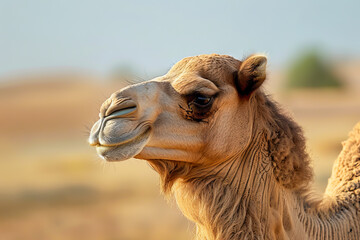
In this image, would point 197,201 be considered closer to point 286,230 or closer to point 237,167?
point 237,167

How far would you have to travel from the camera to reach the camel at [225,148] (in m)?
3.33

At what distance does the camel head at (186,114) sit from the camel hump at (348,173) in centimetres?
109

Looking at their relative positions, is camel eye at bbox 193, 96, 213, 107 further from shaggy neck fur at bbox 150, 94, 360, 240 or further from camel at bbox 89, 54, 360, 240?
shaggy neck fur at bbox 150, 94, 360, 240

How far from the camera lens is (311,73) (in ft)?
166

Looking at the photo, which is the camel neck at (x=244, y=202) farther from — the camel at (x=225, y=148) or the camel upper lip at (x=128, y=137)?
the camel upper lip at (x=128, y=137)

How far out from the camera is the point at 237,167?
139 inches

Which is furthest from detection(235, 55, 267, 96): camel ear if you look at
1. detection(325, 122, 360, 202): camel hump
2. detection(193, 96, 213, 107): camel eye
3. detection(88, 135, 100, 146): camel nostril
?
detection(325, 122, 360, 202): camel hump

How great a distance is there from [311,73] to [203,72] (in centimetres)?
4885

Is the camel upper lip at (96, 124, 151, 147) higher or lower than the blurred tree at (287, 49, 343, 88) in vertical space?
lower

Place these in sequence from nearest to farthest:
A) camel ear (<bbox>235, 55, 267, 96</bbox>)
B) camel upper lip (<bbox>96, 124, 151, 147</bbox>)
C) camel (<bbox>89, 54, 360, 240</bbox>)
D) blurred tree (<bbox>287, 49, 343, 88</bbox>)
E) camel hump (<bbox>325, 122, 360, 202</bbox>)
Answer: camel upper lip (<bbox>96, 124, 151, 147</bbox>)
camel (<bbox>89, 54, 360, 240</bbox>)
camel ear (<bbox>235, 55, 267, 96</bbox>)
camel hump (<bbox>325, 122, 360, 202</bbox>)
blurred tree (<bbox>287, 49, 343, 88</bbox>)

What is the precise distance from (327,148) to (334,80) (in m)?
32.2

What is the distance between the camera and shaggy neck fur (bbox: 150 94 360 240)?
3426mm

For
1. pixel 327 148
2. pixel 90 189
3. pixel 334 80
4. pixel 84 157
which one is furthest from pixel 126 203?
pixel 334 80

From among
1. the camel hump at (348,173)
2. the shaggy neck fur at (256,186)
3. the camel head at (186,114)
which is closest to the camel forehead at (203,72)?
the camel head at (186,114)
